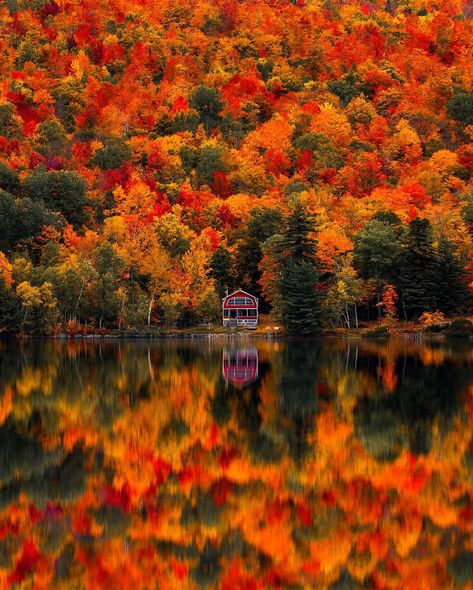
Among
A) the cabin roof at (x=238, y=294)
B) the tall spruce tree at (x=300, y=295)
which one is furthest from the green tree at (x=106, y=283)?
the tall spruce tree at (x=300, y=295)

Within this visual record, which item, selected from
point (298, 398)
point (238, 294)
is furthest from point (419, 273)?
point (298, 398)

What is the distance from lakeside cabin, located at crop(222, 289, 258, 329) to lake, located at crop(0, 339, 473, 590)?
5068 centimetres

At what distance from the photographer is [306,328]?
83750 mm

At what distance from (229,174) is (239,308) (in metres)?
51.3

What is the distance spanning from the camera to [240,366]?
50.2 metres

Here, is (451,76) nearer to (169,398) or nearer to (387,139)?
(387,139)

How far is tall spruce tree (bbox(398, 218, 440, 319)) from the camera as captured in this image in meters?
84.9

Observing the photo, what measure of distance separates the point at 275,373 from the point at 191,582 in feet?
97.1

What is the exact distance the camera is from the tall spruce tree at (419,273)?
8488cm

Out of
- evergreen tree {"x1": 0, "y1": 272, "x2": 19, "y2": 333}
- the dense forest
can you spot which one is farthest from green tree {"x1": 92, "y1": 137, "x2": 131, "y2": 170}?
evergreen tree {"x1": 0, "y1": 272, "x2": 19, "y2": 333}

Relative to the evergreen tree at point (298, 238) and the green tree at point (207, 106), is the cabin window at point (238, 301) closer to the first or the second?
the evergreen tree at point (298, 238)

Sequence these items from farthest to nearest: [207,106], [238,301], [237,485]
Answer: [207,106], [238,301], [237,485]

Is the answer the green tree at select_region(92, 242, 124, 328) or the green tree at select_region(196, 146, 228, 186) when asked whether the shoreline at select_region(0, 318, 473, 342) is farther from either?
the green tree at select_region(196, 146, 228, 186)

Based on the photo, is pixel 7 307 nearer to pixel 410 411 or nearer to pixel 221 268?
pixel 221 268
